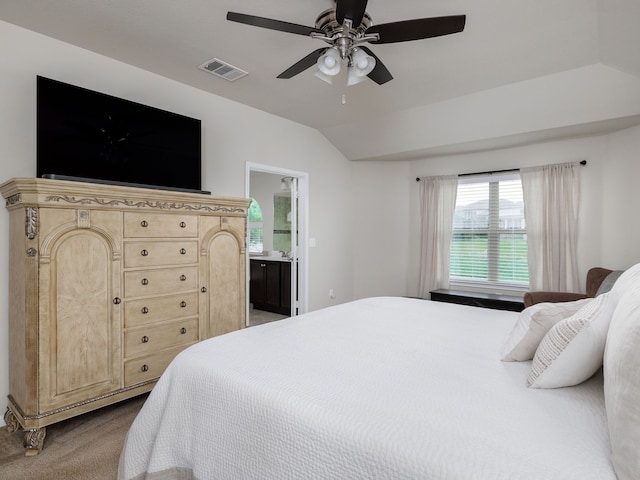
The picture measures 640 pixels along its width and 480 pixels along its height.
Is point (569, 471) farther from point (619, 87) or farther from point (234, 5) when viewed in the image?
point (619, 87)

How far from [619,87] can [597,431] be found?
3.33 meters

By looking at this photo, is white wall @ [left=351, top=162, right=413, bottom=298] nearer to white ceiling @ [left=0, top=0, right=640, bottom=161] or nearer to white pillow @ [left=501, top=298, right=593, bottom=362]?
white ceiling @ [left=0, top=0, right=640, bottom=161]

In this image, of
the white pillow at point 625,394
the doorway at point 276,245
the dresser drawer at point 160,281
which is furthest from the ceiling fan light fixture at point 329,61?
the doorway at point 276,245

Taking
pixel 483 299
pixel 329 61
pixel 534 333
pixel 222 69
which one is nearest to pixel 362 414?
pixel 534 333

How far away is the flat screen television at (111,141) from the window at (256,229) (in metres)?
3.26

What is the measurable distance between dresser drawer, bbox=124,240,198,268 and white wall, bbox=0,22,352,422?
2.65 feet

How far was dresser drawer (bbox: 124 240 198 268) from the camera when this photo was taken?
2.50 meters

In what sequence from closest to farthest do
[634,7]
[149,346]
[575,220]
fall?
→ [634,7], [149,346], [575,220]

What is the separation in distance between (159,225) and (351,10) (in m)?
1.90

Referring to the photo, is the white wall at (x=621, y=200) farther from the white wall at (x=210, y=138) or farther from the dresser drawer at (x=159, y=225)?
the dresser drawer at (x=159, y=225)

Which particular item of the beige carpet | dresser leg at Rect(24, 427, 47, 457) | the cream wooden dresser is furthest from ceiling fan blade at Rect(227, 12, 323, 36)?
dresser leg at Rect(24, 427, 47, 457)

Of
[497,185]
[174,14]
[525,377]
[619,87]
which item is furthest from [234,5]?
[497,185]

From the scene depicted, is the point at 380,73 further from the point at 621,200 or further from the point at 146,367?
the point at 621,200

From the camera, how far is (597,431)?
2.96 ft
